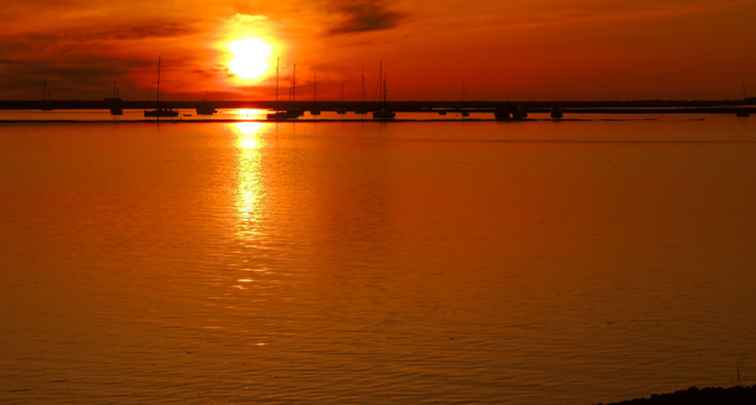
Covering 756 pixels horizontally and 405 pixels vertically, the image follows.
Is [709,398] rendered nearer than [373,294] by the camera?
Yes

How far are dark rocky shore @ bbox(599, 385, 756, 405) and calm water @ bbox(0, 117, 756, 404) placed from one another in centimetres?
283

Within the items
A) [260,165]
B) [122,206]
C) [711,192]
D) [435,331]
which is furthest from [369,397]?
[260,165]

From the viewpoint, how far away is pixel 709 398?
1052 cm

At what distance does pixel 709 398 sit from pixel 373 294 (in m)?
11.3

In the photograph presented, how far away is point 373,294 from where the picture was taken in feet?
69.7

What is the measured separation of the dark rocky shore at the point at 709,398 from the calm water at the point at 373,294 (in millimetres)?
2834

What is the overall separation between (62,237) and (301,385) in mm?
18046

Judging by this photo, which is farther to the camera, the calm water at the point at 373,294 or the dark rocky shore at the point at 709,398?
the calm water at the point at 373,294

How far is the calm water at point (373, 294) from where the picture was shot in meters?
14.5

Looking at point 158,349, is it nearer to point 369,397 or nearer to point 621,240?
point 369,397

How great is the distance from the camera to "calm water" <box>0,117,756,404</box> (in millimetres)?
14547

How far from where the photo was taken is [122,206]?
39.9 metres

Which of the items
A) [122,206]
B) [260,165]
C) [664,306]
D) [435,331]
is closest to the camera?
[435,331]

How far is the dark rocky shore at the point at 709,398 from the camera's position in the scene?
10.3 metres
